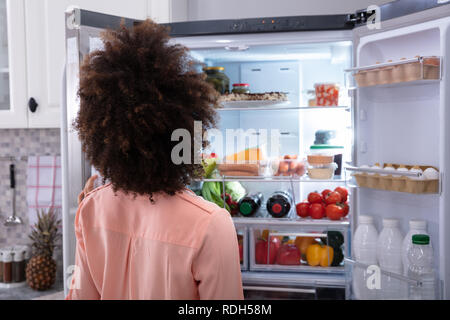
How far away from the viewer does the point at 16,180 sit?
105 inches

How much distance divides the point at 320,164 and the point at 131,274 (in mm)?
1206

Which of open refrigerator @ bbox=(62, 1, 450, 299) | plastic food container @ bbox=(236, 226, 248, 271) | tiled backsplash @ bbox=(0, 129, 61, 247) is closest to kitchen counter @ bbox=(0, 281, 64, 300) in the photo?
tiled backsplash @ bbox=(0, 129, 61, 247)

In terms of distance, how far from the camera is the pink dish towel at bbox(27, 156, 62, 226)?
257 cm

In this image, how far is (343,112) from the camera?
7.07ft

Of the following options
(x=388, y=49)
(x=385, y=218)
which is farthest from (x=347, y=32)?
(x=385, y=218)

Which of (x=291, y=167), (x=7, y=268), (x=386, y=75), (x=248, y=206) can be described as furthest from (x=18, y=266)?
(x=386, y=75)

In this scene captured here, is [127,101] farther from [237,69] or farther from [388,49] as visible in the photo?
[237,69]

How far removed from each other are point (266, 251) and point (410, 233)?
646mm

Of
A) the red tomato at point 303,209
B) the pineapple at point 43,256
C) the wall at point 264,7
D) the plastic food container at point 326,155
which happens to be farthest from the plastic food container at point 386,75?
the pineapple at point 43,256

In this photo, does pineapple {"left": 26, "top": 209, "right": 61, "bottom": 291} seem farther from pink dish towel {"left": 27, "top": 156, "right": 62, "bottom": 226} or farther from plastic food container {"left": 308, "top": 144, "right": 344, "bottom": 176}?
plastic food container {"left": 308, "top": 144, "right": 344, "bottom": 176}

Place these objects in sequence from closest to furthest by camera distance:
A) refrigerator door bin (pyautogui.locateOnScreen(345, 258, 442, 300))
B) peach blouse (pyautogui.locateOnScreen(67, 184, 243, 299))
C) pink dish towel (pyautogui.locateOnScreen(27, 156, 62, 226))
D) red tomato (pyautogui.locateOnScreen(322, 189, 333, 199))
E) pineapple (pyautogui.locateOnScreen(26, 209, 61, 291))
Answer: peach blouse (pyautogui.locateOnScreen(67, 184, 243, 299))
refrigerator door bin (pyautogui.locateOnScreen(345, 258, 442, 300))
red tomato (pyautogui.locateOnScreen(322, 189, 333, 199))
pineapple (pyautogui.locateOnScreen(26, 209, 61, 291))
pink dish towel (pyautogui.locateOnScreen(27, 156, 62, 226))

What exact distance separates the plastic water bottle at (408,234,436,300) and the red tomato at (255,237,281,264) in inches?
24.1

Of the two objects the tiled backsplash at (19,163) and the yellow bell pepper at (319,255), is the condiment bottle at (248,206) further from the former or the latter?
the tiled backsplash at (19,163)

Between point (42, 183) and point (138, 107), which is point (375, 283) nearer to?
point (138, 107)
